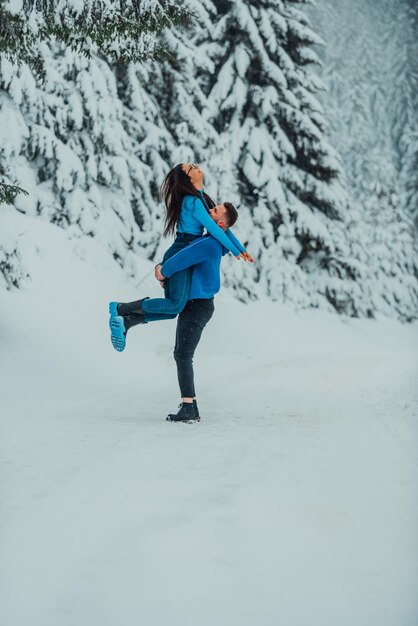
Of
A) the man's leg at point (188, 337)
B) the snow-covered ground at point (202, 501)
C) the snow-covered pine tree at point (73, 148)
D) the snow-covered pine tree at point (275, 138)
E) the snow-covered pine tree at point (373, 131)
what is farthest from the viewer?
the snow-covered pine tree at point (373, 131)

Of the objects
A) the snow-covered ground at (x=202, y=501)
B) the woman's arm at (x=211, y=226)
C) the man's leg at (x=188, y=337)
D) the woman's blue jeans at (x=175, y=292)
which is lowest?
the snow-covered ground at (x=202, y=501)

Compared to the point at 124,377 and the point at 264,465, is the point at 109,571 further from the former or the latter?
the point at 124,377

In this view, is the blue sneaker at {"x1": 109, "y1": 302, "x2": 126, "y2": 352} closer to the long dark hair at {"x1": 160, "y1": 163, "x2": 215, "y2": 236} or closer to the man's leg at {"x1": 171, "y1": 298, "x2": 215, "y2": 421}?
the man's leg at {"x1": 171, "y1": 298, "x2": 215, "y2": 421}

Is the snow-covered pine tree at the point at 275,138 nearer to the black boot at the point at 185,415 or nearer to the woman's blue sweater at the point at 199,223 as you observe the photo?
the woman's blue sweater at the point at 199,223

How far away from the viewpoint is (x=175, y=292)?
17.5ft

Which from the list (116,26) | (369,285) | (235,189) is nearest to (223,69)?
(235,189)

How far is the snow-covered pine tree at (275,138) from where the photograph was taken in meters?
17.6

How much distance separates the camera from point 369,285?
808 inches

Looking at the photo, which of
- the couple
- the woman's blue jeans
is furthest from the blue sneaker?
the woman's blue jeans

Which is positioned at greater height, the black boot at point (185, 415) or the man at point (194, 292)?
the man at point (194, 292)

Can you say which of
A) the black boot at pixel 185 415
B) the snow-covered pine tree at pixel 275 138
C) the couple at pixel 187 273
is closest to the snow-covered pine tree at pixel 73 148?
the snow-covered pine tree at pixel 275 138

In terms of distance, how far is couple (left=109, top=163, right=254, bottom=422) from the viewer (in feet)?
17.2

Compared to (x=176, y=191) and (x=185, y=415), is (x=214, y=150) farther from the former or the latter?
(x=185, y=415)

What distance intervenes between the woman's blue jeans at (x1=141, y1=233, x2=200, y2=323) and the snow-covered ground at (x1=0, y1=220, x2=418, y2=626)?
0.93m
